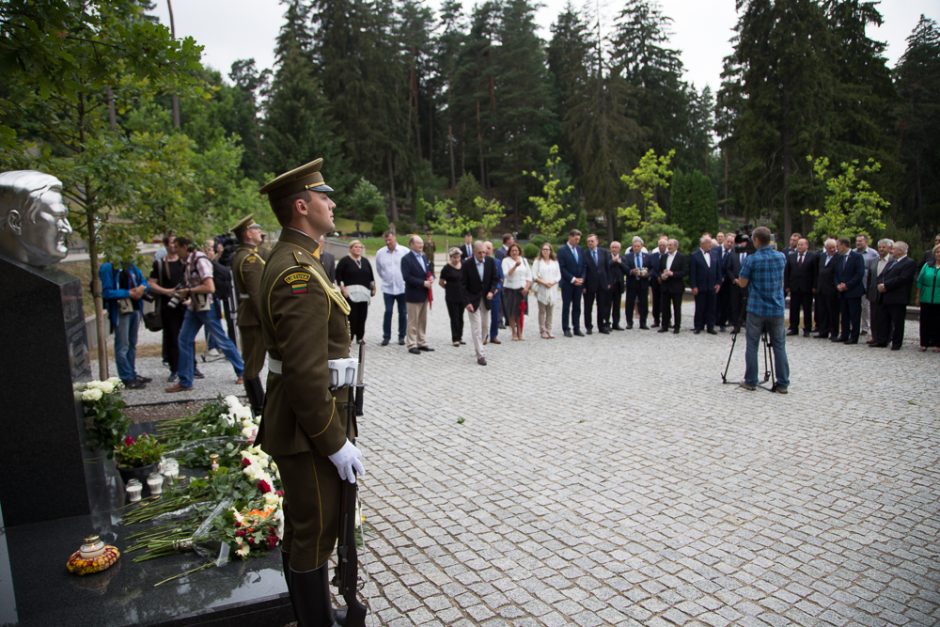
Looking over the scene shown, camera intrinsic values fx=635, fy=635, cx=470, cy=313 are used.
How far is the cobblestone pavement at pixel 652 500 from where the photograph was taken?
3650mm

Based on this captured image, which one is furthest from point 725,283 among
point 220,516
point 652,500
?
point 220,516

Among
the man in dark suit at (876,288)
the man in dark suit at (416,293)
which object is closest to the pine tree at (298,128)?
the man in dark suit at (416,293)

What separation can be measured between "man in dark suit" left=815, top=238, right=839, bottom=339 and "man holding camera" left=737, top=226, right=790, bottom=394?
499 centimetres

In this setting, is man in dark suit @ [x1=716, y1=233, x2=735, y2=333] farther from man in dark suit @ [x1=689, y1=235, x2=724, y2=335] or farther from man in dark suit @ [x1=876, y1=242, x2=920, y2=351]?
man in dark suit @ [x1=876, y1=242, x2=920, y2=351]

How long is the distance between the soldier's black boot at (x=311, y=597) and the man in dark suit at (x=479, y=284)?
27.2 ft

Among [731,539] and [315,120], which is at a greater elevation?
[315,120]

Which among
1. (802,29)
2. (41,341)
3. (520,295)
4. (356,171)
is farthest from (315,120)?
(41,341)

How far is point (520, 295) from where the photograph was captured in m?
13.7

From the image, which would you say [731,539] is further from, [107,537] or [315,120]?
[315,120]

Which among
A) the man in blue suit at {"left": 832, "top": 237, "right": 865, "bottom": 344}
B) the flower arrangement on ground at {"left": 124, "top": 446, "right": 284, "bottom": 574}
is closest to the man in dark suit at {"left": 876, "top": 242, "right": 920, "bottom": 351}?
the man in blue suit at {"left": 832, "top": 237, "right": 865, "bottom": 344}

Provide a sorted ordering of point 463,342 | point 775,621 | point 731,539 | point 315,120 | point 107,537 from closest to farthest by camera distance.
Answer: point 775,621
point 107,537
point 731,539
point 463,342
point 315,120

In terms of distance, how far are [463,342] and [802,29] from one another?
94.9ft

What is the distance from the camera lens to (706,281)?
540 inches

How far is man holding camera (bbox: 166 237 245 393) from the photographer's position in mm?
8688
